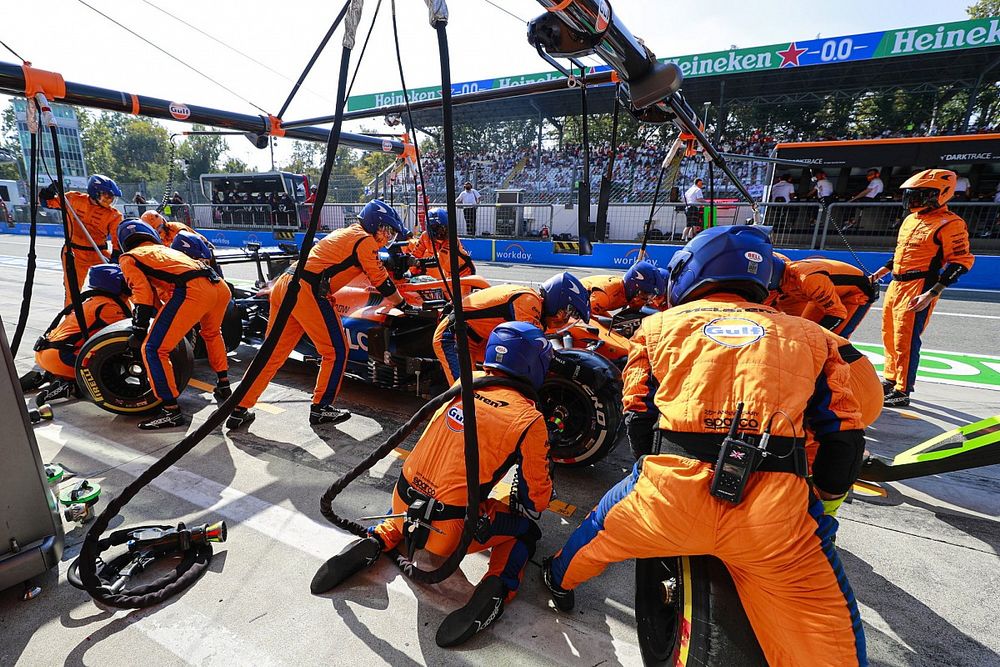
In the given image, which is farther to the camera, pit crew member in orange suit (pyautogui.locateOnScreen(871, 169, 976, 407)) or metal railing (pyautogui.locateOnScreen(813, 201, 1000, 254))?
metal railing (pyautogui.locateOnScreen(813, 201, 1000, 254))

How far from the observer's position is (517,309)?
3.45 meters

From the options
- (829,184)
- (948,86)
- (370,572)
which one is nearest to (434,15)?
(370,572)

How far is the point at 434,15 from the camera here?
1262mm

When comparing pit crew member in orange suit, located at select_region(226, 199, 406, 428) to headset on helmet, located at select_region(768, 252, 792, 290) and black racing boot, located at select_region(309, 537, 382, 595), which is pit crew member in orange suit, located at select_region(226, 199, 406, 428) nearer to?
black racing boot, located at select_region(309, 537, 382, 595)

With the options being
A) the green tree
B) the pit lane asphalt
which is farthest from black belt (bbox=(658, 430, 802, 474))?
the green tree

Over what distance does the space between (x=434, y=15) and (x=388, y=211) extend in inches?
122

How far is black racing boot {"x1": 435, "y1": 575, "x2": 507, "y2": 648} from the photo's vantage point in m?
1.93

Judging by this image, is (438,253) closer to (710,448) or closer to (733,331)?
(733,331)

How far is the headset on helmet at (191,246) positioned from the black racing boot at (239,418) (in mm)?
1609

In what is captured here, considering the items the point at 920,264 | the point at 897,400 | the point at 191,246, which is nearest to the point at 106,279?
the point at 191,246

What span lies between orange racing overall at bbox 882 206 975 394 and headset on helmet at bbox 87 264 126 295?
739cm

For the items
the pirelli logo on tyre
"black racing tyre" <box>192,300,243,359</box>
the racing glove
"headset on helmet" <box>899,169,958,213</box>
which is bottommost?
"black racing tyre" <box>192,300,243,359</box>

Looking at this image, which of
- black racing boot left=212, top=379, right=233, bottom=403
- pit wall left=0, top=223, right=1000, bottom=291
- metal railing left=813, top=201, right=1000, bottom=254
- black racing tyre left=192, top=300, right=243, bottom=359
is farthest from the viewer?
metal railing left=813, top=201, right=1000, bottom=254

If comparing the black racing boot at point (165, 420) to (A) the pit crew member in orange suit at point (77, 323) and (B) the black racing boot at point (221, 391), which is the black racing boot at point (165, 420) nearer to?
(B) the black racing boot at point (221, 391)
